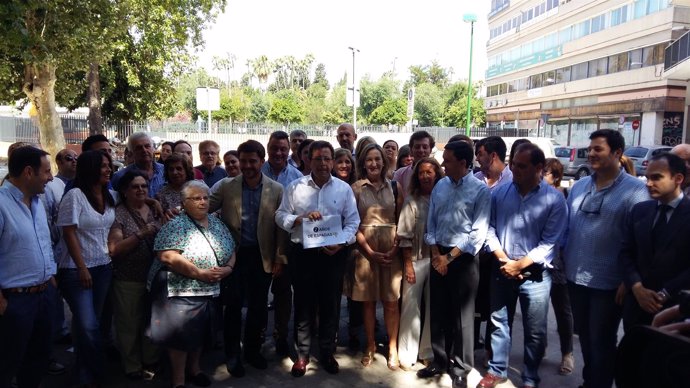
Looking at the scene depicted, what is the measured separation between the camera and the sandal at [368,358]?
4.46 m

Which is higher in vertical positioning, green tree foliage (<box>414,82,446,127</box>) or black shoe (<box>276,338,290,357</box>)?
green tree foliage (<box>414,82,446,127</box>)

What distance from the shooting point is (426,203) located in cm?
430

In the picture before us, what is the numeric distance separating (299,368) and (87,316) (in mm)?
1795

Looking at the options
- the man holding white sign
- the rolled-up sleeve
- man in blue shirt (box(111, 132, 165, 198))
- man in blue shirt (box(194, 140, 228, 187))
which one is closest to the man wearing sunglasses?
the rolled-up sleeve

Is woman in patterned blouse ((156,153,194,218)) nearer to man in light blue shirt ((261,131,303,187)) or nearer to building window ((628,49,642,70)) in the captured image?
man in light blue shirt ((261,131,303,187))

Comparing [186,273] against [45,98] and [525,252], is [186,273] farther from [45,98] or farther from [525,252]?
[45,98]

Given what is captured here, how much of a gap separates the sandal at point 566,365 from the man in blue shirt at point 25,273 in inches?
169

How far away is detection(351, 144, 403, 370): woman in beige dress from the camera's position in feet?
14.2

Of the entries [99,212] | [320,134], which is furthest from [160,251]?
[320,134]

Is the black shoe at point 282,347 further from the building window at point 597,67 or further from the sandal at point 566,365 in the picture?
the building window at point 597,67

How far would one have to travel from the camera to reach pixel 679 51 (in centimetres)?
2233

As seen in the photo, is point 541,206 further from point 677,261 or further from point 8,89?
point 8,89

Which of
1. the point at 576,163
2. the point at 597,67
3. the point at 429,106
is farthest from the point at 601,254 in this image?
the point at 429,106

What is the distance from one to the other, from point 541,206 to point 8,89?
17395 millimetres
